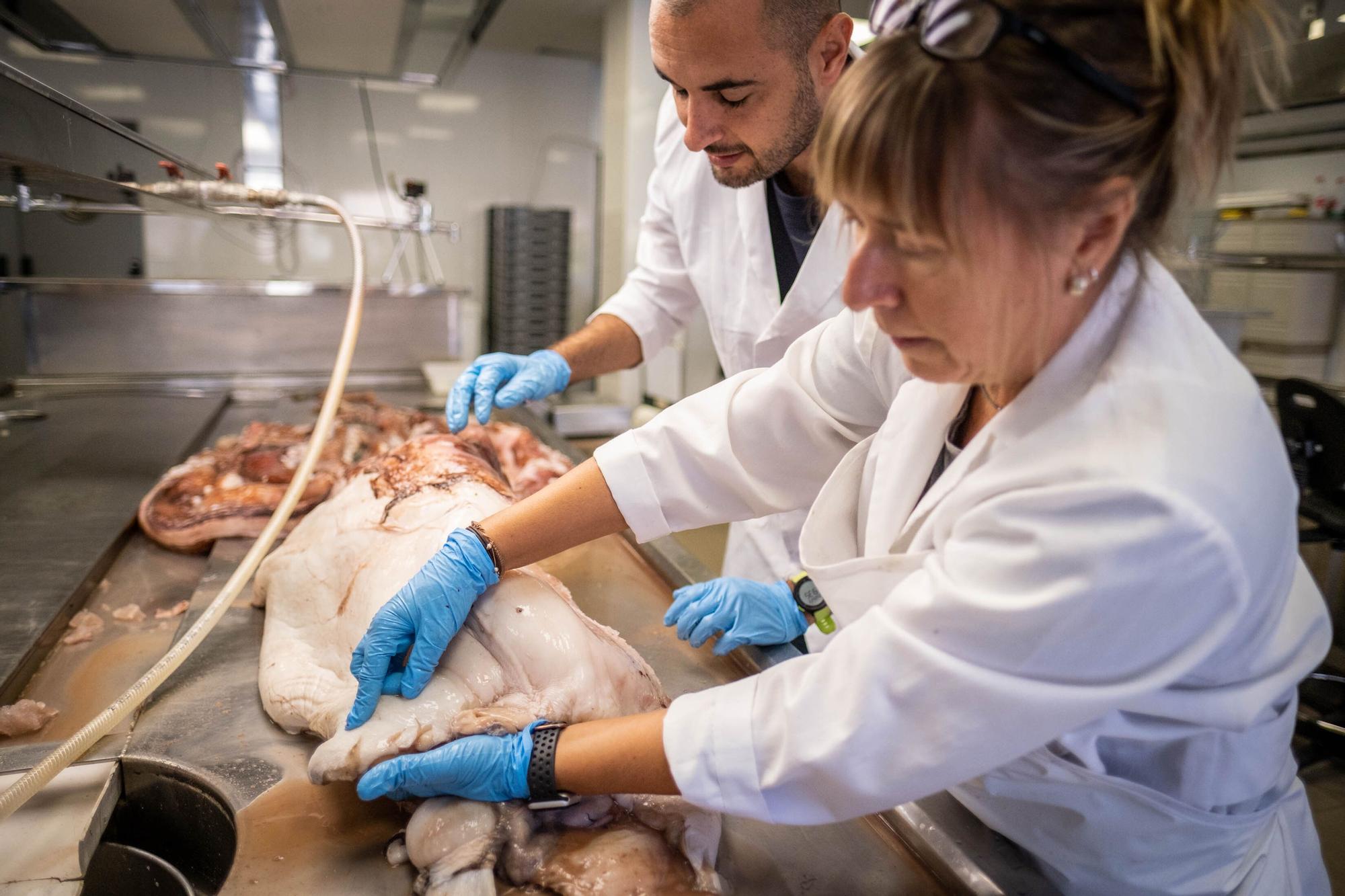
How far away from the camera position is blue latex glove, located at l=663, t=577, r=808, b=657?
166 centimetres

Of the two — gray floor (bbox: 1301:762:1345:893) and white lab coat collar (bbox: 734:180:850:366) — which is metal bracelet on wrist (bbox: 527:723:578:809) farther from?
gray floor (bbox: 1301:762:1345:893)

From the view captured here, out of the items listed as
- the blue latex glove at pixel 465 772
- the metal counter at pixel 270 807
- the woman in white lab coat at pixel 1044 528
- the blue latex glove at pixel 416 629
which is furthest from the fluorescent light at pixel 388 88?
the woman in white lab coat at pixel 1044 528

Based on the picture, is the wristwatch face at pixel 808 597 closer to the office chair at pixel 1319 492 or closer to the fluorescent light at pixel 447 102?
the office chair at pixel 1319 492

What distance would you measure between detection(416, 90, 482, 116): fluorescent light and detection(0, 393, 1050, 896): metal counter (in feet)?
18.0

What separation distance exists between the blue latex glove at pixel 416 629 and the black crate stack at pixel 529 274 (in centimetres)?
498

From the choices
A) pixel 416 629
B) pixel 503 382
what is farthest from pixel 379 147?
pixel 416 629

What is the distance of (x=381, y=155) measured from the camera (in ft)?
21.4

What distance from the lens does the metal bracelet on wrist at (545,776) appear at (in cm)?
112

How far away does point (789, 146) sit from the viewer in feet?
6.03

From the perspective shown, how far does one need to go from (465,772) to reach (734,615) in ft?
2.15

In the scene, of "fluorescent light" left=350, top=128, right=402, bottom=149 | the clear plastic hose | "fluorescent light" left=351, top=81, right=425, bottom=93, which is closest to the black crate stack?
"fluorescent light" left=350, top=128, right=402, bottom=149

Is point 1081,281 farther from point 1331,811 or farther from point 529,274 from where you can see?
point 529,274

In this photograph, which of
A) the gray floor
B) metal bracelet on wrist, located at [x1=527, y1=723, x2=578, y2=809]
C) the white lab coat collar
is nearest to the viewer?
metal bracelet on wrist, located at [x1=527, y1=723, x2=578, y2=809]

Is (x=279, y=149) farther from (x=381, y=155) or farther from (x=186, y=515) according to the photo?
(x=186, y=515)
